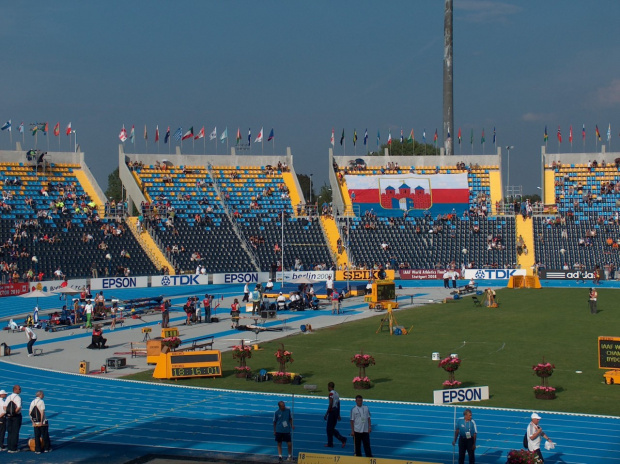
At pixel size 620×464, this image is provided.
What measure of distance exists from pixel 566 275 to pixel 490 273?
5.83 m

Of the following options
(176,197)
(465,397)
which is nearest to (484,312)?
(465,397)

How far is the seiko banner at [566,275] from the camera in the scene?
217ft

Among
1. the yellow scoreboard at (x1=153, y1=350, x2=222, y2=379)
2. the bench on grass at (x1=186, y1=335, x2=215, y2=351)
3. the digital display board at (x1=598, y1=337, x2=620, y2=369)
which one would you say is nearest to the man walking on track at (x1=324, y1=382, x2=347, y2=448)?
the yellow scoreboard at (x1=153, y1=350, x2=222, y2=379)

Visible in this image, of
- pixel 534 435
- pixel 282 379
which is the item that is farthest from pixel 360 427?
pixel 282 379

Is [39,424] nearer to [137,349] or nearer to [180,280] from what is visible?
[137,349]

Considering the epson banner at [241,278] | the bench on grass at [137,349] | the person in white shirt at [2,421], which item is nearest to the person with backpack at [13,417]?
the person in white shirt at [2,421]

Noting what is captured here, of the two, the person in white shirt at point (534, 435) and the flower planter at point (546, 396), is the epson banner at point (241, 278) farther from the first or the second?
the person in white shirt at point (534, 435)

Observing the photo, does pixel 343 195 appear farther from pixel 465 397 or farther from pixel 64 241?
pixel 465 397

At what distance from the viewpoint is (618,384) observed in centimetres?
2580

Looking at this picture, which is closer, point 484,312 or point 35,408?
point 35,408

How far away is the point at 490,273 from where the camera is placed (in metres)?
67.3

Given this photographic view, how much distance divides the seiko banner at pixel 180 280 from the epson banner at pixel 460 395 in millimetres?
41465

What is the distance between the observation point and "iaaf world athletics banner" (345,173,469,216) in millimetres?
76312

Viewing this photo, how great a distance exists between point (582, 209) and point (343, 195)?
834 inches
